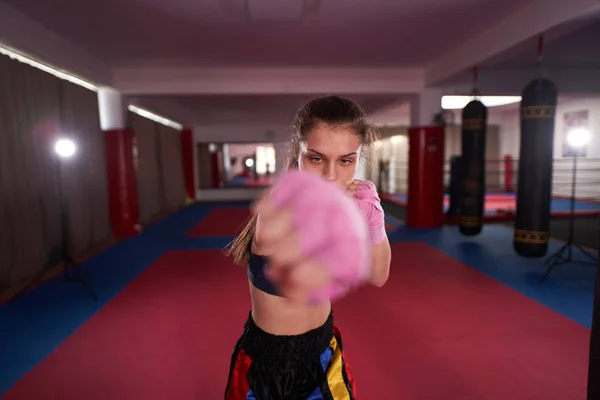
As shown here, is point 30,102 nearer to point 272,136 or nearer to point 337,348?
point 337,348

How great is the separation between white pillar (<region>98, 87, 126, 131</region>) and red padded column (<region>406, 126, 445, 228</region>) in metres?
5.27

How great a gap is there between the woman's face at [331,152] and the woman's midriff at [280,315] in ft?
1.40

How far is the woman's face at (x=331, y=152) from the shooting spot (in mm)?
782

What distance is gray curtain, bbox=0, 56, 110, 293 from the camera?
3.63 metres

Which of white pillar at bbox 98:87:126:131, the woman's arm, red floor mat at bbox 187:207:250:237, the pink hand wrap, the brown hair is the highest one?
white pillar at bbox 98:87:126:131

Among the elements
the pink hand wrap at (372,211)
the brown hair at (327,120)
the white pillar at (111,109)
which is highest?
the white pillar at (111,109)

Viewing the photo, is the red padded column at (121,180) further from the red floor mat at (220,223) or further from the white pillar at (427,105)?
the white pillar at (427,105)

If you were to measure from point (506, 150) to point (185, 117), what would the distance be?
37.8 feet

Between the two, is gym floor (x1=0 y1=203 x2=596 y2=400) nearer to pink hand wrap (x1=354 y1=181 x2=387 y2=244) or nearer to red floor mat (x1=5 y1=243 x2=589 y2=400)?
red floor mat (x1=5 y1=243 x2=589 y2=400)

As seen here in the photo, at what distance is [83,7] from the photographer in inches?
147

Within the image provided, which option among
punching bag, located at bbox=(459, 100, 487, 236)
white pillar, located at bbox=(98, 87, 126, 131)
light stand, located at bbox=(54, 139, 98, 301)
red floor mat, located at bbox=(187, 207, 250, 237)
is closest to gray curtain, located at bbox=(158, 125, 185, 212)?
red floor mat, located at bbox=(187, 207, 250, 237)

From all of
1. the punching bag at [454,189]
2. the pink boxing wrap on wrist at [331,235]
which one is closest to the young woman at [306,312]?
the pink boxing wrap on wrist at [331,235]

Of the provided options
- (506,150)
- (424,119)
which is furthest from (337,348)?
(506,150)

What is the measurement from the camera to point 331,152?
2.57ft
